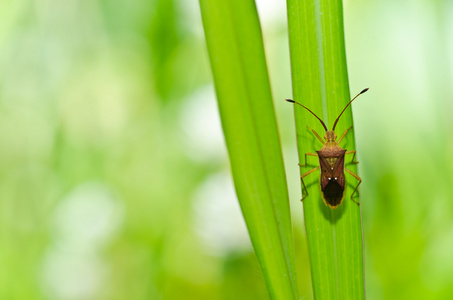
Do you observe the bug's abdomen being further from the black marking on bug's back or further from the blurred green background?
the blurred green background

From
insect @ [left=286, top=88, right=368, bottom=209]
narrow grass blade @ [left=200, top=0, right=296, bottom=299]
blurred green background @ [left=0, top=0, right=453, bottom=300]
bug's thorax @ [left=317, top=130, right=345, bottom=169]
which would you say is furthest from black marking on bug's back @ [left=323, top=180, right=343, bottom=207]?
blurred green background @ [left=0, top=0, right=453, bottom=300]

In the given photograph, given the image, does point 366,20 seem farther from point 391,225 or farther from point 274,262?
point 274,262

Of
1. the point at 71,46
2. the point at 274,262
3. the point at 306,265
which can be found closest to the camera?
the point at 274,262

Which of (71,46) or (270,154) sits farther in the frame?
Result: (71,46)

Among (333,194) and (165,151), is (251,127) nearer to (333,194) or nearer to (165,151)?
(333,194)

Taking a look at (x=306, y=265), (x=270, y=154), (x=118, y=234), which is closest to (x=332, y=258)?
(x=270, y=154)

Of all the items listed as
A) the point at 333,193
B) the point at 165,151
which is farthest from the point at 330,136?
the point at 165,151

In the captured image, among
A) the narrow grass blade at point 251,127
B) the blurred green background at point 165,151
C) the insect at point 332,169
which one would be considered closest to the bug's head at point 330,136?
the insect at point 332,169

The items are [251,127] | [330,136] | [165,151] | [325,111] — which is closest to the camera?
[251,127]
